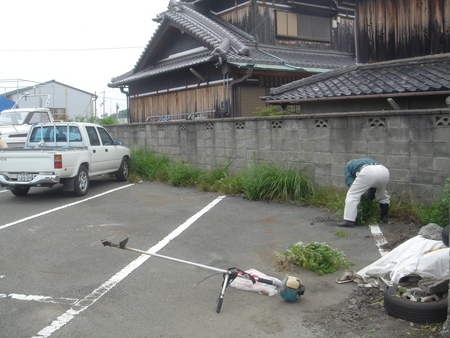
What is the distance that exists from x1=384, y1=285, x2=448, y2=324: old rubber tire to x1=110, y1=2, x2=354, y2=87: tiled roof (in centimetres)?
1115

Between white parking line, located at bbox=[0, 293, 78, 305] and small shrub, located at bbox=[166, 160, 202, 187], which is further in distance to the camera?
small shrub, located at bbox=[166, 160, 202, 187]

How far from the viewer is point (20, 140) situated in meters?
15.9

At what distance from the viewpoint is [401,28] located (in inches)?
430

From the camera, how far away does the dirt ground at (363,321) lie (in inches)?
148

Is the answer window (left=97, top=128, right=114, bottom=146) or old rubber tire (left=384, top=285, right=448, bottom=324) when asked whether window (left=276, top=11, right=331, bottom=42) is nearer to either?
window (left=97, top=128, right=114, bottom=146)

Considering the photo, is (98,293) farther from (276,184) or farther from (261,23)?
(261,23)

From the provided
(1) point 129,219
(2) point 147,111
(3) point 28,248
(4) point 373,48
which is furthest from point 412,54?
(2) point 147,111

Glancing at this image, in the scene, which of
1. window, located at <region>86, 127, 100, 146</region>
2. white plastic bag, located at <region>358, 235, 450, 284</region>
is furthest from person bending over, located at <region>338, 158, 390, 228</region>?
window, located at <region>86, 127, 100, 146</region>

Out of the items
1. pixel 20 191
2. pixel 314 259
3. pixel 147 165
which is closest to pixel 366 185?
pixel 314 259

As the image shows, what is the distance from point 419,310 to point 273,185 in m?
5.64

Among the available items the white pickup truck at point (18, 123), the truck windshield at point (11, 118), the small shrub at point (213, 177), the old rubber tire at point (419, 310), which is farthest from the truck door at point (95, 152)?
the old rubber tire at point (419, 310)

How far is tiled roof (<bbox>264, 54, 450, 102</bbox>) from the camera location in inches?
354

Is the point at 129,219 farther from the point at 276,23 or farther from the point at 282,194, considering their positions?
the point at 276,23

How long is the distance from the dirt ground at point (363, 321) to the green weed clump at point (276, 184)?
450 centimetres
